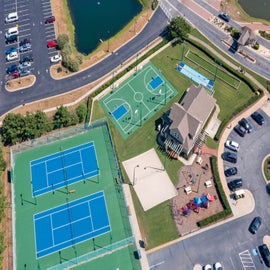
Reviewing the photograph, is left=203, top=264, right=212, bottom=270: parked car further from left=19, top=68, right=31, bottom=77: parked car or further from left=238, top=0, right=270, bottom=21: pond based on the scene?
left=238, top=0, right=270, bottom=21: pond

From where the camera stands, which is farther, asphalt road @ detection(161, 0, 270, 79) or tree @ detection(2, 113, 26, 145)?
asphalt road @ detection(161, 0, 270, 79)

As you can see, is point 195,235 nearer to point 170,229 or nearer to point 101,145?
point 170,229

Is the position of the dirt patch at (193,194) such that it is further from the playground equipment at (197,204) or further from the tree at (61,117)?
the tree at (61,117)

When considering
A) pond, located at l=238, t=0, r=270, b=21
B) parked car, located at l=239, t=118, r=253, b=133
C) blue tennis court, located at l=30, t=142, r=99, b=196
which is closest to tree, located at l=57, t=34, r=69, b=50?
→ blue tennis court, located at l=30, t=142, r=99, b=196

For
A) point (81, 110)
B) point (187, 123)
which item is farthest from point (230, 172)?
point (81, 110)

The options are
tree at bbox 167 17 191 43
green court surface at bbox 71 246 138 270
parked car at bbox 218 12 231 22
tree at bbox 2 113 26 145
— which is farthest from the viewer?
parked car at bbox 218 12 231 22

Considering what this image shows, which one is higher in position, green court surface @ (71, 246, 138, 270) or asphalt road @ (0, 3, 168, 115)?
asphalt road @ (0, 3, 168, 115)
